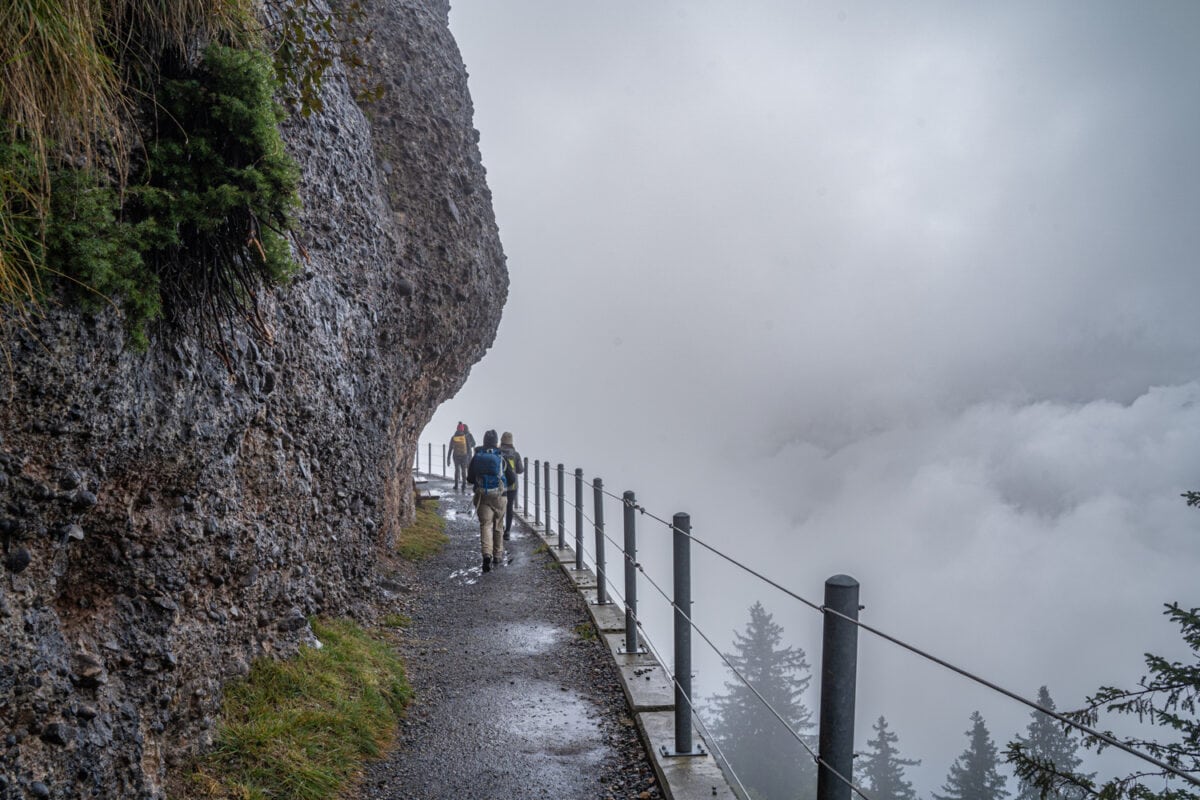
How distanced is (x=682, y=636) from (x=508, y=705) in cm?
193

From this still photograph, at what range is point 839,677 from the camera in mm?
2357

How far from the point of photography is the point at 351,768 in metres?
4.19

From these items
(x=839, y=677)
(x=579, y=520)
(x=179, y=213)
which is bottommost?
(x=579, y=520)

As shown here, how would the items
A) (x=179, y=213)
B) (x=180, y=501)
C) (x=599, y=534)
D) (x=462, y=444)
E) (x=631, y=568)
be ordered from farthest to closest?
(x=462, y=444), (x=599, y=534), (x=631, y=568), (x=180, y=501), (x=179, y=213)

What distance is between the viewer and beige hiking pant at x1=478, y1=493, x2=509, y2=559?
9.84 meters

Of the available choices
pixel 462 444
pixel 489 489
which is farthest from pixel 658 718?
pixel 462 444

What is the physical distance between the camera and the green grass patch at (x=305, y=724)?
12.3 ft

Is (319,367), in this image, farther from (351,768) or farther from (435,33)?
(435,33)

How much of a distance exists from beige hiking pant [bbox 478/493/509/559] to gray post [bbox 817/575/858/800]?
303 inches

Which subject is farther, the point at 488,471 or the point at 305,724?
the point at 488,471

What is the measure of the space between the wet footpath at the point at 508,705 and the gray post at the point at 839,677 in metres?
2.05

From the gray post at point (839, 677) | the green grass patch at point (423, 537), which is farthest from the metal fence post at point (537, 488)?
the gray post at point (839, 677)

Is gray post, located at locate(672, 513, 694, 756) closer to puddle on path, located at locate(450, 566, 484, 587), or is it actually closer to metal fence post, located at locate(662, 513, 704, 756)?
metal fence post, located at locate(662, 513, 704, 756)

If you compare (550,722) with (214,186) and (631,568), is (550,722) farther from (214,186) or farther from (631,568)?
(214,186)
